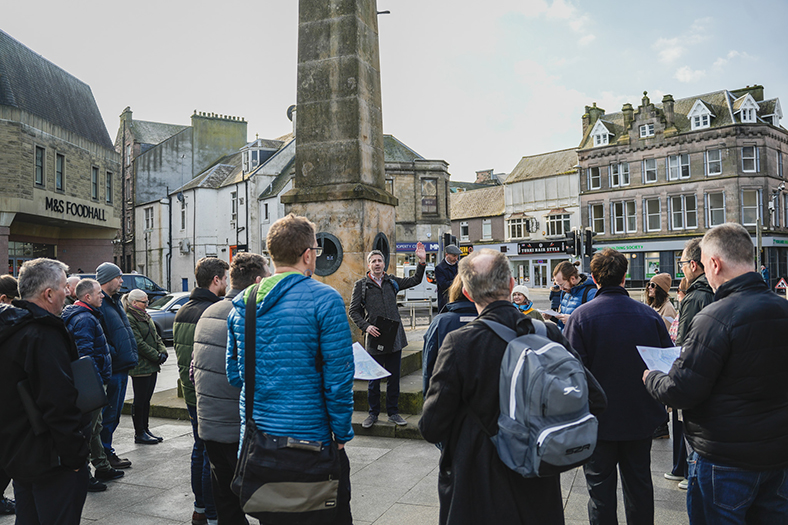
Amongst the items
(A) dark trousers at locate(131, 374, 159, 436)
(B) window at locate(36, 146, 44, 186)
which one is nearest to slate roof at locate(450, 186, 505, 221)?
(B) window at locate(36, 146, 44, 186)

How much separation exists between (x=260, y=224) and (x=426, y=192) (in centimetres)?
1079

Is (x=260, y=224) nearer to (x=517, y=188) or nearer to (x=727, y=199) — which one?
(x=517, y=188)

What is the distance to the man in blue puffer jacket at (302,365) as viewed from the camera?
2645 millimetres

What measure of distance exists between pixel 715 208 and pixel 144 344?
3779 cm

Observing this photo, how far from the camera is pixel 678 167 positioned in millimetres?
37438

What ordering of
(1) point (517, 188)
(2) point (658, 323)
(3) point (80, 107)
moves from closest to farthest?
(2) point (658, 323)
(3) point (80, 107)
(1) point (517, 188)

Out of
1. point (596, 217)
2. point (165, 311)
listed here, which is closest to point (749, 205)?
point (596, 217)

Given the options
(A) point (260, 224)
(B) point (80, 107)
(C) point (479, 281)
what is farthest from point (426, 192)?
(C) point (479, 281)

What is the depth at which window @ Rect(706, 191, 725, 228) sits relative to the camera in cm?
3550

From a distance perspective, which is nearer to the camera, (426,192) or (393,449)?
(393,449)

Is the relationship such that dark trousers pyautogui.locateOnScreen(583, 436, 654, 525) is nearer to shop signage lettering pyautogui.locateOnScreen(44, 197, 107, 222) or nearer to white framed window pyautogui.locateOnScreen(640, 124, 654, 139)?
shop signage lettering pyautogui.locateOnScreen(44, 197, 107, 222)

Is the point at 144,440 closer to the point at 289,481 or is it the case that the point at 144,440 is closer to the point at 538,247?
the point at 289,481

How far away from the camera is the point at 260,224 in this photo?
35.4 metres

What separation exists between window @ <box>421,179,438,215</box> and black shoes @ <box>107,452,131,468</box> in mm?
31240
